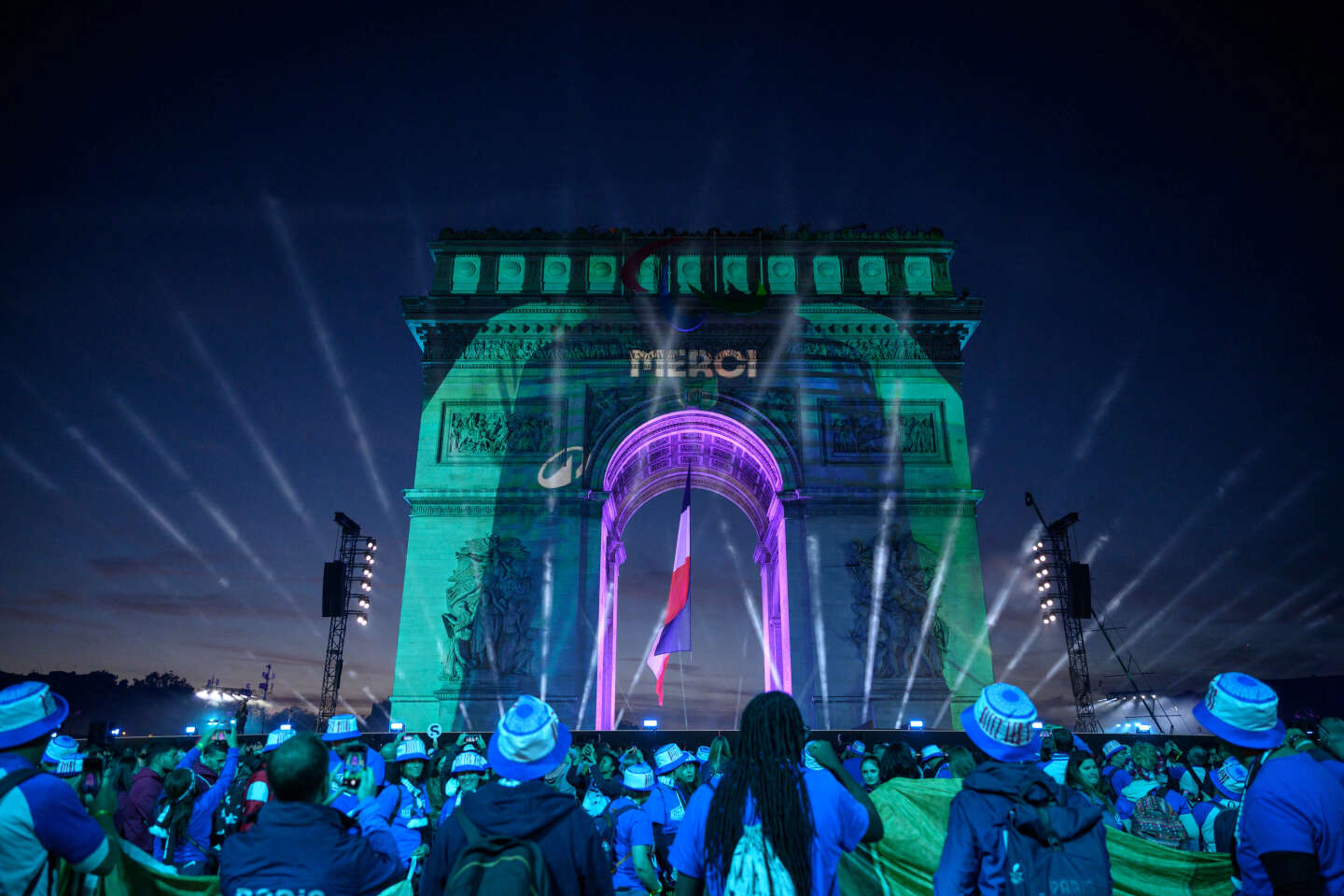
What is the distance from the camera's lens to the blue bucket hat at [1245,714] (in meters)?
3.56

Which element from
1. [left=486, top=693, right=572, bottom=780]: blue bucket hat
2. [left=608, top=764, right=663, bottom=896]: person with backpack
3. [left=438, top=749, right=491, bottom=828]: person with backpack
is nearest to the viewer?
[left=486, top=693, right=572, bottom=780]: blue bucket hat

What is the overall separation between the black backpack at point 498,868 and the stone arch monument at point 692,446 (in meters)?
20.1

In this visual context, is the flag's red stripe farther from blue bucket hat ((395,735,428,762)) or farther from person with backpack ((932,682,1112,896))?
person with backpack ((932,682,1112,896))

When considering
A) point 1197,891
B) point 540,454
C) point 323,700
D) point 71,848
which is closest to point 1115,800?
point 1197,891

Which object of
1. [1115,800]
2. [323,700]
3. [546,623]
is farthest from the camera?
[323,700]

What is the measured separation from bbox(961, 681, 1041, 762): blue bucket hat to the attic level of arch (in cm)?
2409

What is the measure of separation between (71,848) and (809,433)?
23.2m

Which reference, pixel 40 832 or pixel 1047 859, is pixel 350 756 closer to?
pixel 40 832

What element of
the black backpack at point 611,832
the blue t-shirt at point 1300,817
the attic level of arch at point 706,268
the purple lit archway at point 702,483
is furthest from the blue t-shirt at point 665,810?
the attic level of arch at point 706,268

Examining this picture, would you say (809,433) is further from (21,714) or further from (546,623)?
(21,714)

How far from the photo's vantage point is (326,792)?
329cm

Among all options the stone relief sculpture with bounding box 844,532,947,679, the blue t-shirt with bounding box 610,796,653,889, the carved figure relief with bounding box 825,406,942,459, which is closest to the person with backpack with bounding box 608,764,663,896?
the blue t-shirt with bounding box 610,796,653,889

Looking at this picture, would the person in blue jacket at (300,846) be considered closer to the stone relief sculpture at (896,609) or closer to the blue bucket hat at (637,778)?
the blue bucket hat at (637,778)

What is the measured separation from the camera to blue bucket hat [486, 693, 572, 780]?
3.29m
